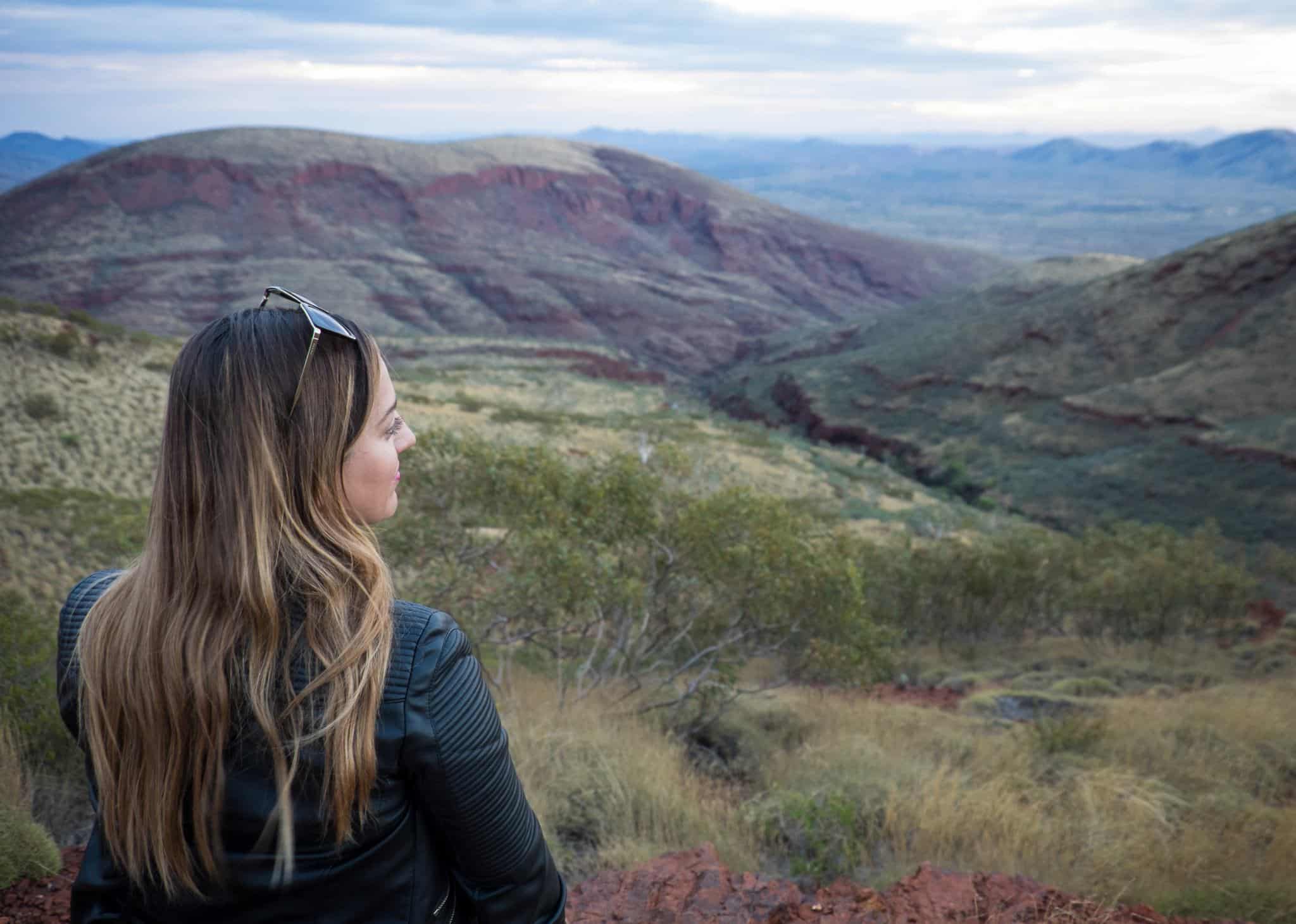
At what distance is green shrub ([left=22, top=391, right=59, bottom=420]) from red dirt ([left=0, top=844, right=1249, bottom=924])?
48.3 ft

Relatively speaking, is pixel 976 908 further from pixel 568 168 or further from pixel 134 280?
pixel 568 168

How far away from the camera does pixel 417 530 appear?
7.78 metres

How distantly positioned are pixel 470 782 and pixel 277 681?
0.34m

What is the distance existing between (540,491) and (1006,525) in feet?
67.7

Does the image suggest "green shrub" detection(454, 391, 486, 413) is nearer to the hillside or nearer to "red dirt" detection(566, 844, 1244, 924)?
the hillside

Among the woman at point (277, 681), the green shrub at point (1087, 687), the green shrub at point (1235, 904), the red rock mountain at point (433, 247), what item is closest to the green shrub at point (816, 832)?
the green shrub at point (1235, 904)

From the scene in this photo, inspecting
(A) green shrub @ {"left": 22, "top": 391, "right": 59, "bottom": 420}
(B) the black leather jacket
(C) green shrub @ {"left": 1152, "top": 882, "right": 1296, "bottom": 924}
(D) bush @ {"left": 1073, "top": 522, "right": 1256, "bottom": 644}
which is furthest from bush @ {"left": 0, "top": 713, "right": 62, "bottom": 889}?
(A) green shrub @ {"left": 22, "top": 391, "right": 59, "bottom": 420}

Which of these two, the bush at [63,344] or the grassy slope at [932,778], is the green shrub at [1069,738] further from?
the bush at [63,344]

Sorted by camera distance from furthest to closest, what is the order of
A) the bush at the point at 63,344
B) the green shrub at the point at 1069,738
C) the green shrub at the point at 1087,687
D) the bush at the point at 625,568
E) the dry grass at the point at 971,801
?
the bush at the point at 63,344 → the green shrub at the point at 1087,687 → the bush at the point at 625,568 → the green shrub at the point at 1069,738 → the dry grass at the point at 971,801

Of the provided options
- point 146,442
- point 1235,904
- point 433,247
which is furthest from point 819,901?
point 433,247

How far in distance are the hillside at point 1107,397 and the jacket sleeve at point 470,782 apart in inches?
1162

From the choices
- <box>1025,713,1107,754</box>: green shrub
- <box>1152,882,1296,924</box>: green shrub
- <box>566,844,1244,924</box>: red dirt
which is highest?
<box>566,844,1244,924</box>: red dirt

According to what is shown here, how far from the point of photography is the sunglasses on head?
138 centimetres

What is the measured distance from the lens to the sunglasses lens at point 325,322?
4.63 feet
